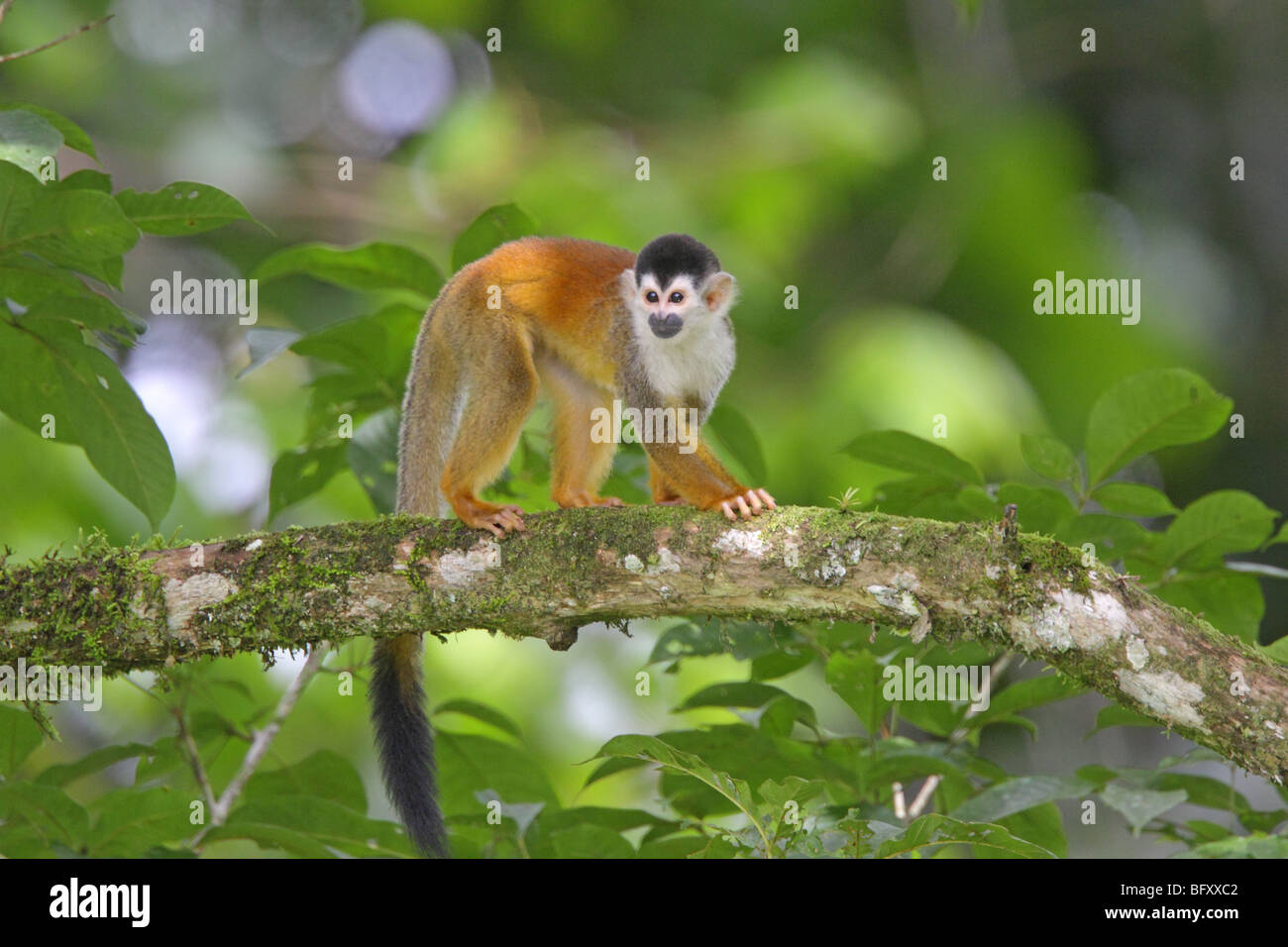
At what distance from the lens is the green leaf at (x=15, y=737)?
3.52 metres

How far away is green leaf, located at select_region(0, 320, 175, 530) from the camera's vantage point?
3590 millimetres

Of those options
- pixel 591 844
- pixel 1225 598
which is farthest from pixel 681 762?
pixel 1225 598

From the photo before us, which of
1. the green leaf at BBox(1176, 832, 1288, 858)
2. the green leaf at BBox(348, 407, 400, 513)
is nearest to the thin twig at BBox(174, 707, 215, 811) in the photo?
the green leaf at BBox(348, 407, 400, 513)

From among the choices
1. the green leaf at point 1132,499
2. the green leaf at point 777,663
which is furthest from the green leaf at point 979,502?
the green leaf at point 777,663

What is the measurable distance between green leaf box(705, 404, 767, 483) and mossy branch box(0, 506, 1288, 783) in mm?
828

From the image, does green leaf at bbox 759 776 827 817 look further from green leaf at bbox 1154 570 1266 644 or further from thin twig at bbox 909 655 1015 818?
green leaf at bbox 1154 570 1266 644

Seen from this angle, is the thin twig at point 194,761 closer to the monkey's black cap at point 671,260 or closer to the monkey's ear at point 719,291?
the monkey's black cap at point 671,260

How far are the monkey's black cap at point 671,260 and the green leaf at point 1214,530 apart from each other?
1.97 m

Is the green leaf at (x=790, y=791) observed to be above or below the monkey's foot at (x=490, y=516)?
below

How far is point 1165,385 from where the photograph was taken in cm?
352

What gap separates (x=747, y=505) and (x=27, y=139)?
228 cm

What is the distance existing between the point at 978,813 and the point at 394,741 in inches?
75.1

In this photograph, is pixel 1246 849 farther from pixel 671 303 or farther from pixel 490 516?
pixel 671 303

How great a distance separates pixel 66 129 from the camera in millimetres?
3678
